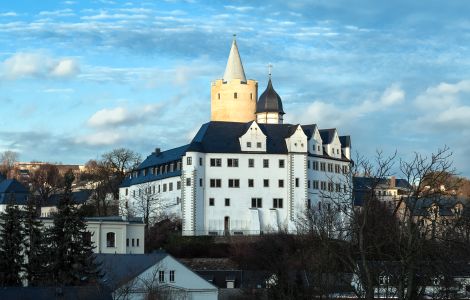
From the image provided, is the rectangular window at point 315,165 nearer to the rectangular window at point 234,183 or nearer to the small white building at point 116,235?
the rectangular window at point 234,183

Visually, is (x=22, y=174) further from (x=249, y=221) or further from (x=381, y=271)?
(x=381, y=271)

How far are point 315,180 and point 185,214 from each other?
13.4 meters

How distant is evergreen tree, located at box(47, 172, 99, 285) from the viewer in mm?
54750

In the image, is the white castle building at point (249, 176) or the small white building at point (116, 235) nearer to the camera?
the small white building at point (116, 235)

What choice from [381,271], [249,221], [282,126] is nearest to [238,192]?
[249,221]

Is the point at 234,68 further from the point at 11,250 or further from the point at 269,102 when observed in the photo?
the point at 11,250

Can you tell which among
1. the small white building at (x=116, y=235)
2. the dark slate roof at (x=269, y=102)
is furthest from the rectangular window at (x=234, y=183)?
the dark slate roof at (x=269, y=102)

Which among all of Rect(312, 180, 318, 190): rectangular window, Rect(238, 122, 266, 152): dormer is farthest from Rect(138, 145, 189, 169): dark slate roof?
Rect(312, 180, 318, 190): rectangular window

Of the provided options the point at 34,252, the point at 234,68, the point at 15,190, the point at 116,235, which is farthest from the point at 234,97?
the point at 34,252

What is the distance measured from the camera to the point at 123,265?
6412 centimetres

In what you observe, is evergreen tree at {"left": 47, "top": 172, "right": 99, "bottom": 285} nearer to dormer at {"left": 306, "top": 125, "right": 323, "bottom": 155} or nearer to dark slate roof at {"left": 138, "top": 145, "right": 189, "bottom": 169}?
dark slate roof at {"left": 138, "top": 145, "right": 189, "bottom": 169}

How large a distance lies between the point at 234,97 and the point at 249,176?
1698cm

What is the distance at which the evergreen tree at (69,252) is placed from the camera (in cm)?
5475

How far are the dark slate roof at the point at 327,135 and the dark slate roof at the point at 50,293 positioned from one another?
55.6 meters
